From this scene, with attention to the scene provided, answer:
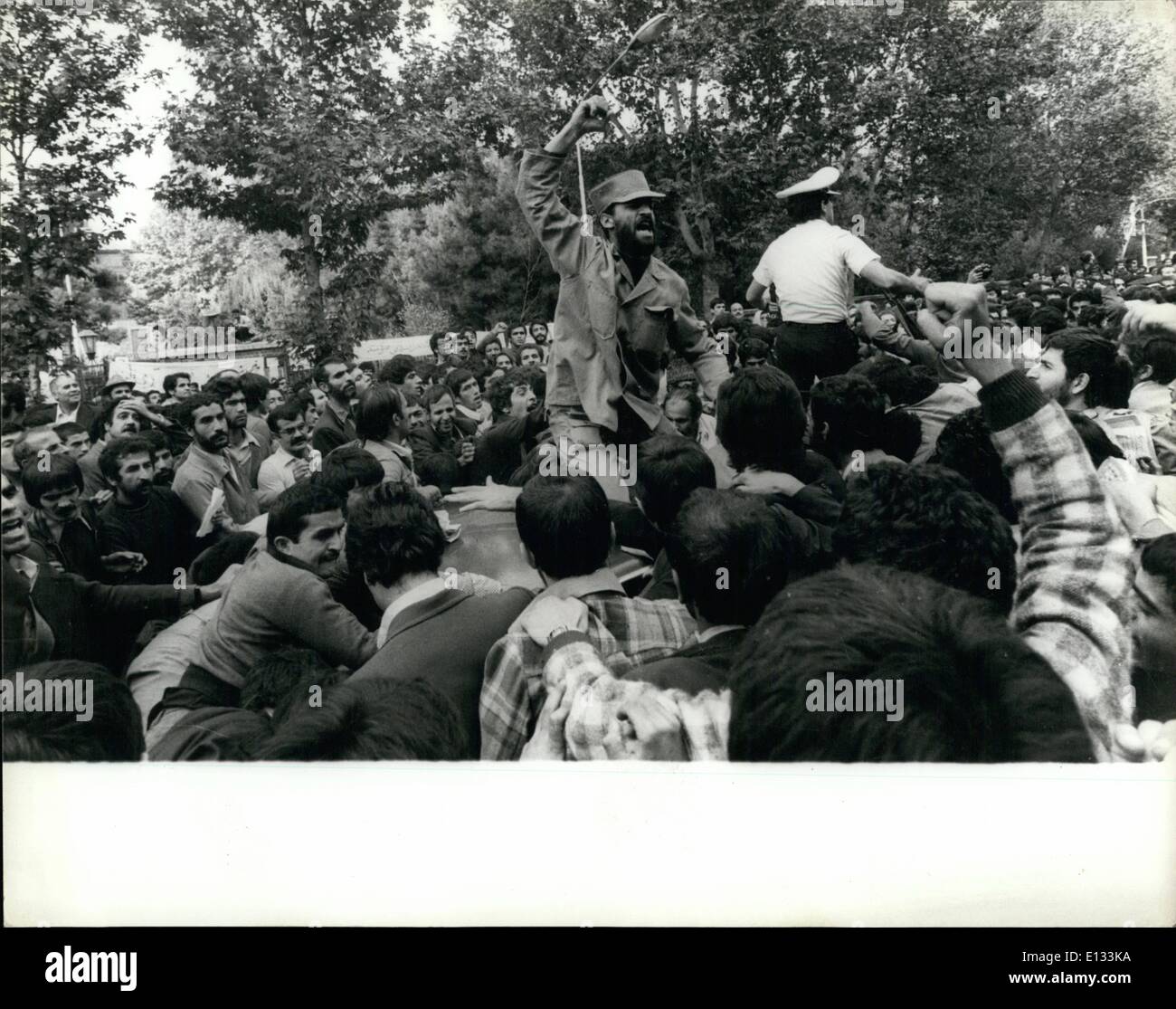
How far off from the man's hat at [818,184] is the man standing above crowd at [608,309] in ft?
1.61

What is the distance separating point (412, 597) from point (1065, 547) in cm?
171

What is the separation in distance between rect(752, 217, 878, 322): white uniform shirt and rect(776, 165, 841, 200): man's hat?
4.3 inches

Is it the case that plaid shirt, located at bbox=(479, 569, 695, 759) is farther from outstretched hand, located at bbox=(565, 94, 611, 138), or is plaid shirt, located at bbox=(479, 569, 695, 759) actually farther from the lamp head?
the lamp head

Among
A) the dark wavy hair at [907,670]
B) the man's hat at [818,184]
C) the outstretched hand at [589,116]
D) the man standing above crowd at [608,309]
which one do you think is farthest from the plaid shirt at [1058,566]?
the outstretched hand at [589,116]

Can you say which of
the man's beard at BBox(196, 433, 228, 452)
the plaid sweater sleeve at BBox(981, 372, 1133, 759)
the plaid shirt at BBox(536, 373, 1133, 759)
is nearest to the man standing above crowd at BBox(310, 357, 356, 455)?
the man's beard at BBox(196, 433, 228, 452)

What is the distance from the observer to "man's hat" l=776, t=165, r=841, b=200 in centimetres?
439

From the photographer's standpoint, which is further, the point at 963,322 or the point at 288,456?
the point at 288,456

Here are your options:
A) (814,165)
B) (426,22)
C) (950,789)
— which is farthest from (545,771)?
(426,22)

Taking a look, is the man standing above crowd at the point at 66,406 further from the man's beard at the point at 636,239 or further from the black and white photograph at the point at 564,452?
the man's beard at the point at 636,239

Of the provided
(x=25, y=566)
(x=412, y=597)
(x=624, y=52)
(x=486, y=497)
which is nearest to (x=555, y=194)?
(x=624, y=52)

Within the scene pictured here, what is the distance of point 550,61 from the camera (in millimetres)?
4469

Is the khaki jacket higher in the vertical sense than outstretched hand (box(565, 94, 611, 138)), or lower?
lower

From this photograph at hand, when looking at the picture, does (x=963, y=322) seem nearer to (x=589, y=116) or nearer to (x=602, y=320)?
(x=602, y=320)

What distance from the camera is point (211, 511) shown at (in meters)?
4.37
